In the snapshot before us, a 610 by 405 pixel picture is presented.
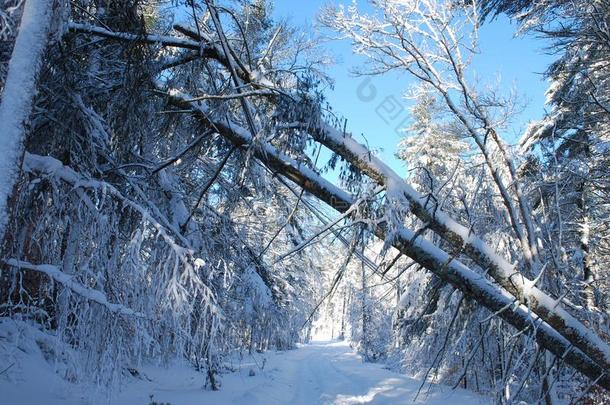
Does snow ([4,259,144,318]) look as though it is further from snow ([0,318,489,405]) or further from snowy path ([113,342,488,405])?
snowy path ([113,342,488,405])

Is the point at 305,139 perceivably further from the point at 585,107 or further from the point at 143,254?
the point at 585,107

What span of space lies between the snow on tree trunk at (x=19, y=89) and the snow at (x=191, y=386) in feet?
7.35

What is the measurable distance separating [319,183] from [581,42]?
13.2ft

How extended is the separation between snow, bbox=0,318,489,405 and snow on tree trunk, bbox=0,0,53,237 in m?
2.24

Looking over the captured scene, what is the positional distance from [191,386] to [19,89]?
36.2 ft

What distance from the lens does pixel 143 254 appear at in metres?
4.12

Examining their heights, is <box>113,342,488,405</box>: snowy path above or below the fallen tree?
below

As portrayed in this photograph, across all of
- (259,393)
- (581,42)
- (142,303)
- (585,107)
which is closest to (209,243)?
(142,303)

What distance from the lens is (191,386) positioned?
38.2 ft

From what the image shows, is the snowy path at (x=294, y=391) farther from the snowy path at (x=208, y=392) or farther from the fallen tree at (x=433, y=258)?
the fallen tree at (x=433, y=258)

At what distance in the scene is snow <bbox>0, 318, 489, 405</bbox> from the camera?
17.6 ft

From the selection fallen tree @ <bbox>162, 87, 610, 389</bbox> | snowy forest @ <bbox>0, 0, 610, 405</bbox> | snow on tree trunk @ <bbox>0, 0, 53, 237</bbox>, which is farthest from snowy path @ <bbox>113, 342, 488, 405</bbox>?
snow on tree trunk @ <bbox>0, 0, 53, 237</bbox>

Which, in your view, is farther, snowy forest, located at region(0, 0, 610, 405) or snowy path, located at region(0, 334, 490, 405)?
snowy path, located at region(0, 334, 490, 405)

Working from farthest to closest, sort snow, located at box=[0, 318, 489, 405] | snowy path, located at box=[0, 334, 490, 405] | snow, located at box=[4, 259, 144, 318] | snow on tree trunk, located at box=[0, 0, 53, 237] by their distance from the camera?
snowy path, located at box=[0, 334, 490, 405], snow, located at box=[0, 318, 489, 405], snow, located at box=[4, 259, 144, 318], snow on tree trunk, located at box=[0, 0, 53, 237]
